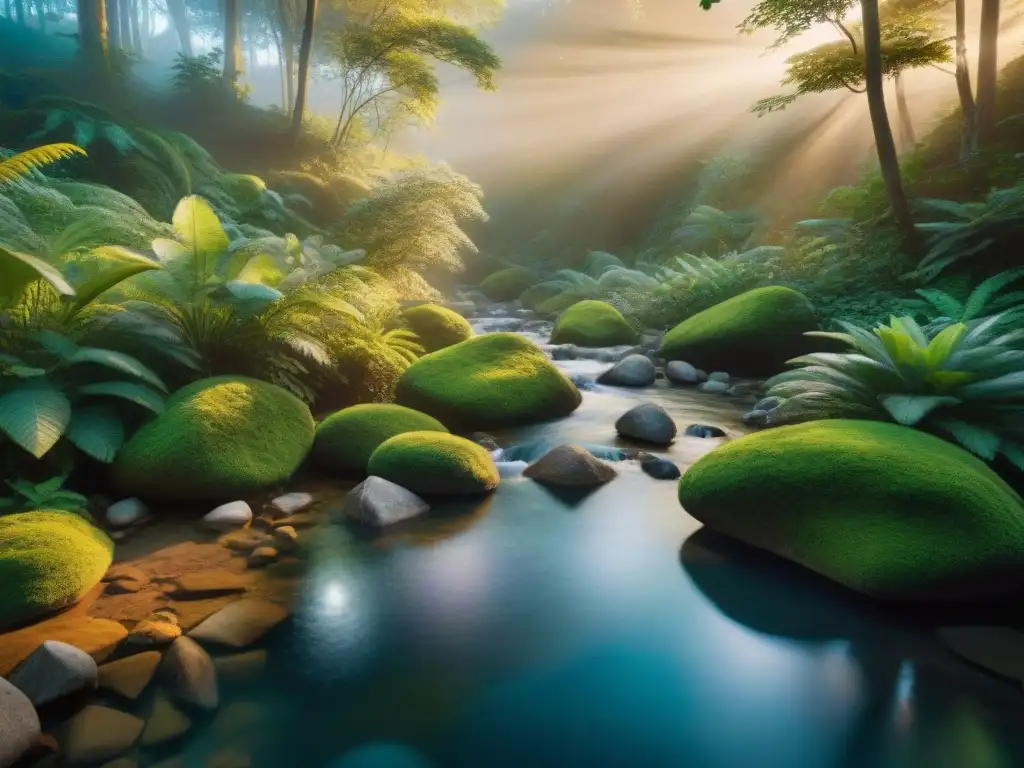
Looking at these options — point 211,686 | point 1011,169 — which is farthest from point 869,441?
point 1011,169

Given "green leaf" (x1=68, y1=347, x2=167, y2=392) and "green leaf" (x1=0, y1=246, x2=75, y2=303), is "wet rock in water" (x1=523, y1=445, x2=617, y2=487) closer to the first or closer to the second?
"green leaf" (x1=68, y1=347, x2=167, y2=392)

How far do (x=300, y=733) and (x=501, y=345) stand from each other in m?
4.87

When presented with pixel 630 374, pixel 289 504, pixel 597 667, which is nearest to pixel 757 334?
pixel 630 374

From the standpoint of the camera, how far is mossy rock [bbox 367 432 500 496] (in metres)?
4.48

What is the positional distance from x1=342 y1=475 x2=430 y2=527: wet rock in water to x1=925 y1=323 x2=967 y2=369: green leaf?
3.34m

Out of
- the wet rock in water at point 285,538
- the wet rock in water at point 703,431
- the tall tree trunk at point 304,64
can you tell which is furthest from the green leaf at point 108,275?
the tall tree trunk at point 304,64

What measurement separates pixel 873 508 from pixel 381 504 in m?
2.76

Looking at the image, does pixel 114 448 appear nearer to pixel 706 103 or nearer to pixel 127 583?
pixel 127 583

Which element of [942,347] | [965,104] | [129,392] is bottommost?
[129,392]

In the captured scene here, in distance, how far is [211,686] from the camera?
8.26 ft

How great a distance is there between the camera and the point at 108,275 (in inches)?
160

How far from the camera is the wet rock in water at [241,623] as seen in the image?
9.23 feet

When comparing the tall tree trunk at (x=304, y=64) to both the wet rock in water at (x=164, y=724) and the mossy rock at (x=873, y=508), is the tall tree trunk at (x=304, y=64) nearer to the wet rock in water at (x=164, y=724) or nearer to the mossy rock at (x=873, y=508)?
the mossy rock at (x=873, y=508)

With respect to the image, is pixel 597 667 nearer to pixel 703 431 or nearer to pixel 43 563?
pixel 43 563
